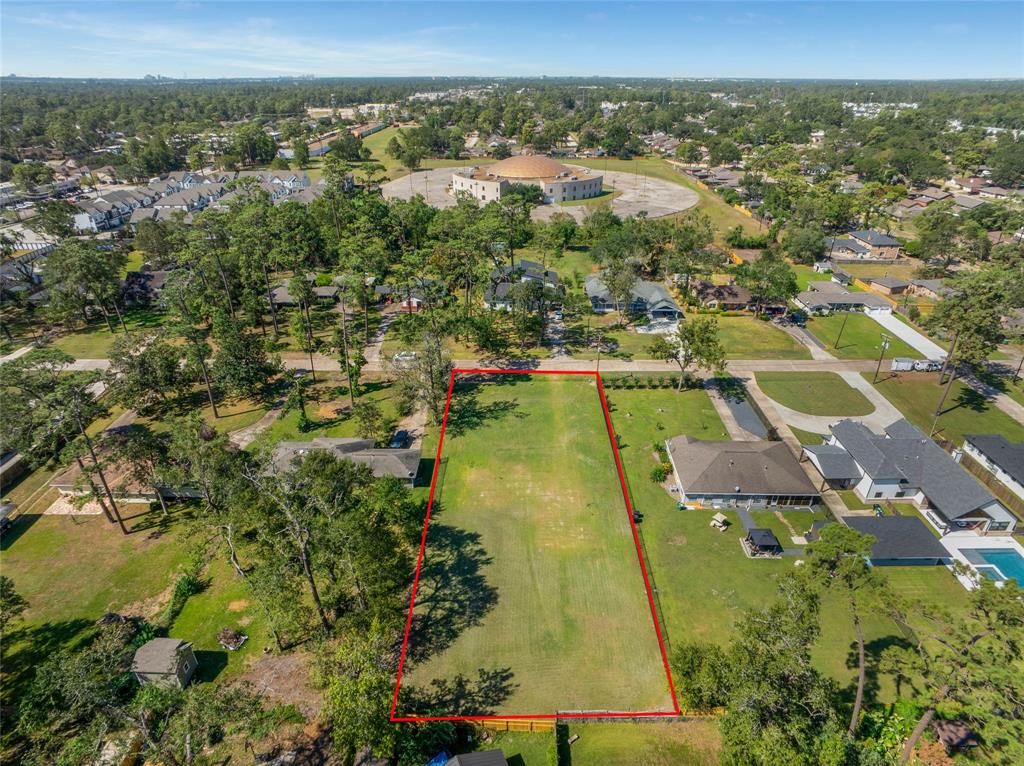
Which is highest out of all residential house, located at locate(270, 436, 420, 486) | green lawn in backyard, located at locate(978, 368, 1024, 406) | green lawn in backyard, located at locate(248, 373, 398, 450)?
residential house, located at locate(270, 436, 420, 486)

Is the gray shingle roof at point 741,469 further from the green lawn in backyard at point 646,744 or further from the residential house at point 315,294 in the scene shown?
the residential house at point 315,294

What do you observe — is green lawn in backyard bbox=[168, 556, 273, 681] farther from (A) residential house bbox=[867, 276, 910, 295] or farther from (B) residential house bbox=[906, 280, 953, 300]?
(B) residential house bbox=[906, 280, 953, 300]

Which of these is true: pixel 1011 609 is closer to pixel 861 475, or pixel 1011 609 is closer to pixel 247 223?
pixel 861 475

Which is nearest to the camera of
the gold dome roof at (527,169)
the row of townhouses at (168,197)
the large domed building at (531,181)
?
the row of townhouses at (168,197)

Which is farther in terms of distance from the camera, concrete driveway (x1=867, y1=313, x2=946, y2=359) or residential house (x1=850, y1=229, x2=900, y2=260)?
residential house (x1=850, y1=229, x2=900, y2=260)

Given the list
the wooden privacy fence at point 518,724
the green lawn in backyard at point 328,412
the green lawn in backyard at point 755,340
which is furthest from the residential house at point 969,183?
the wooden privacy fence at point 518,724

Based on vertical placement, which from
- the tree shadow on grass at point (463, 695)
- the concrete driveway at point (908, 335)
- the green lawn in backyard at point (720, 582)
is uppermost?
the concrete driveway at point (908, 335)

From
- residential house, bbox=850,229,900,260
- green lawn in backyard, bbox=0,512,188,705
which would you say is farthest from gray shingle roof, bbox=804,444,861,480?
residential house, bbox=850,229,900,260

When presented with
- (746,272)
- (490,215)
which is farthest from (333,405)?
(746,272)
